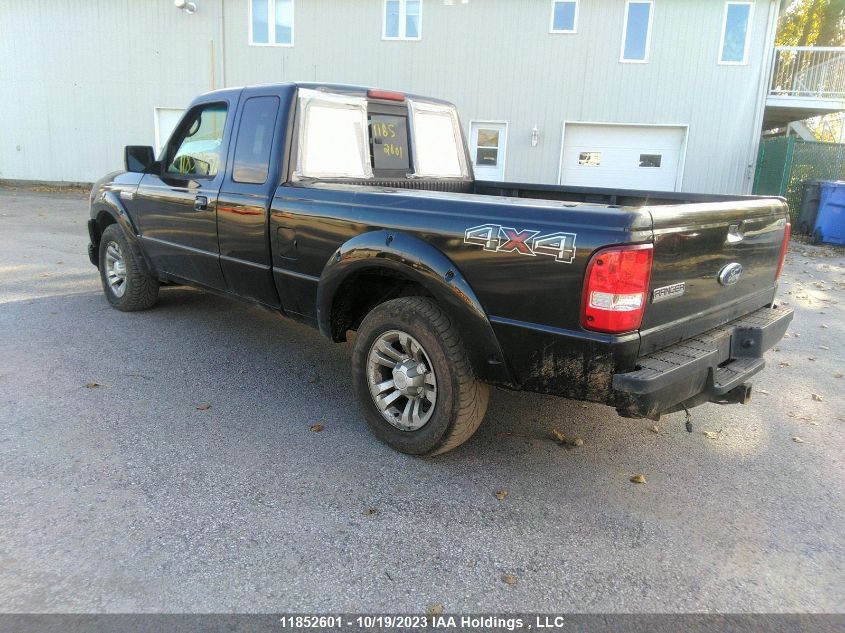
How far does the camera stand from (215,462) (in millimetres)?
3322

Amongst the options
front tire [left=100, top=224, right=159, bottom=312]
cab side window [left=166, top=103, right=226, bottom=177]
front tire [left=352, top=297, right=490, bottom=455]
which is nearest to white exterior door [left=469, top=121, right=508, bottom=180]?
front tire [left=100, top=224, right=159, bottom=312]

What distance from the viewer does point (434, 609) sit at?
2318mm

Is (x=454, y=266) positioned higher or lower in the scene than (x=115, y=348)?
higher

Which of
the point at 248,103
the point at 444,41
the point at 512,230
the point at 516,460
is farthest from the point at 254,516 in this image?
the point at 444,41

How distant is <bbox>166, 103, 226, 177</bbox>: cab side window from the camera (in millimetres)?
4555

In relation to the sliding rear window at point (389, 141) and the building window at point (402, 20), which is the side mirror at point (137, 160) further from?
the building window at point (402, 20)

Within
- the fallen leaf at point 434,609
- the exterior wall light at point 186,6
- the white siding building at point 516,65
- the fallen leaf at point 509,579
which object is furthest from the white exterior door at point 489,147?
the fallen leaf at point 434,609

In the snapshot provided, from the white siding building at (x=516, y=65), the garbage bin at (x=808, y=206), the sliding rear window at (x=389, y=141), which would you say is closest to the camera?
the sliding rear window at (x=389, y=141)

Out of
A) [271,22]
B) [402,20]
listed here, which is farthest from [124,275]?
[271,22]

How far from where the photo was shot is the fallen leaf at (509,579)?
2469 mm

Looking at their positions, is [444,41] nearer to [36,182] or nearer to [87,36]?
[87,36]

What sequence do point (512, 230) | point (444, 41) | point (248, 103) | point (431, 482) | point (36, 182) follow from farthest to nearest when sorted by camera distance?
point (36, 182)
point (444, 41)
point (248, 103)
point (431, 482)
point (512, 230)

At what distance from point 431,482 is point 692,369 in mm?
1368

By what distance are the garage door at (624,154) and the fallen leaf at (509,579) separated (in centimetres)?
1457
